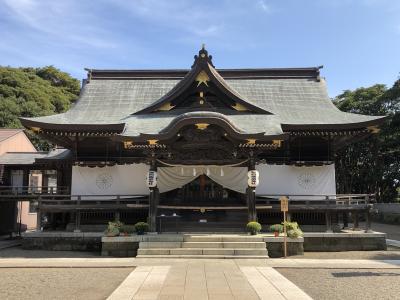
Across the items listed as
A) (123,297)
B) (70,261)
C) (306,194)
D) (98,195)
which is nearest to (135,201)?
(98,195)

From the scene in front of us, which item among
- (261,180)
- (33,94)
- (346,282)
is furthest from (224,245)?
(33,94)

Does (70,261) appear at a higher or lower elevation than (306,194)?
lower

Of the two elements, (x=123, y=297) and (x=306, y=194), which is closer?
(x=123, y=297)

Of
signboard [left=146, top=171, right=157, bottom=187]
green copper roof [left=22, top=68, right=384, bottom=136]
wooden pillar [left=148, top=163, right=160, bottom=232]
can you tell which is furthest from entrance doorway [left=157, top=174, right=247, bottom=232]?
green copper roof [left=22, top=68, right=384, bottom=136]

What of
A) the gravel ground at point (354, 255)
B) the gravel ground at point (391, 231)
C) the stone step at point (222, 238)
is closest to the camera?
the gravel ground at point (354, 255)

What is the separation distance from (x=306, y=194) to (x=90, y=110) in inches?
476

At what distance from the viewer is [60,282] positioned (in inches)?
396

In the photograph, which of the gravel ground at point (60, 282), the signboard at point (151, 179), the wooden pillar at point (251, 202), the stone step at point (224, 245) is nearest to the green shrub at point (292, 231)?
the stone step at point (224, 245)

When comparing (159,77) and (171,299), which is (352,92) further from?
(171,299)

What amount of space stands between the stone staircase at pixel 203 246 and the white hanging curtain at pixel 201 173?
256 centimetres

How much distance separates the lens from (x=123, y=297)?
8.14m

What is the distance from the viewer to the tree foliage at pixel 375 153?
37.4 meters

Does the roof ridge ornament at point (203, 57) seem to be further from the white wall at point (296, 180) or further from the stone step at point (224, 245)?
the stone step at point (224, 245)

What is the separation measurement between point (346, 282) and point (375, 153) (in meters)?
33.2
